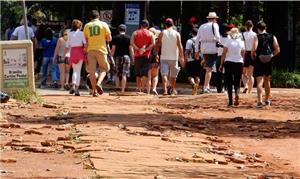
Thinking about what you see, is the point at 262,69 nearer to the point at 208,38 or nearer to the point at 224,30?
the point at 208,38

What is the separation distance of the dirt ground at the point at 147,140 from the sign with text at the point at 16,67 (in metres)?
0.62

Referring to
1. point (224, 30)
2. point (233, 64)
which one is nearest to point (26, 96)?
point (233, 64)

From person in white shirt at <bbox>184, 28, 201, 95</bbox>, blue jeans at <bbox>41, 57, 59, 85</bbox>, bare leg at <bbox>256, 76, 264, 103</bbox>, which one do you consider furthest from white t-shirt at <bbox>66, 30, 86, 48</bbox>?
blue jeans at <bbox>41, 57, 59, 85</bbox>

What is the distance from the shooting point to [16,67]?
15.8 meters

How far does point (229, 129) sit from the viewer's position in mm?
11984

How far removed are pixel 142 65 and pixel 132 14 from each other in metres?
8.83

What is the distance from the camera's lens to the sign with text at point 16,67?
15656 millimetres

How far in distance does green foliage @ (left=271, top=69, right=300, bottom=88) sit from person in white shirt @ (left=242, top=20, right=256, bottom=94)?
499cm

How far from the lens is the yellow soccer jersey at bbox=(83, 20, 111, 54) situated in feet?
56.9

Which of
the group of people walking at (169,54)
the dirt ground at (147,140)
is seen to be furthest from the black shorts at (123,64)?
the dirt ground at (147,140)

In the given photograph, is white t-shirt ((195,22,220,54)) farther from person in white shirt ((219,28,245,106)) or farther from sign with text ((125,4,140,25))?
sign with text ((125,4,140,25))

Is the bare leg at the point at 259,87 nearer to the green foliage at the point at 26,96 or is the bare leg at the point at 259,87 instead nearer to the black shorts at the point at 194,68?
the green foliage at the point at 26,96

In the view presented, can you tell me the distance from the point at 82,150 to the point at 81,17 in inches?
1227

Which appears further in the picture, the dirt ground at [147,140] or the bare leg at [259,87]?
the bare leg at [259,87]
